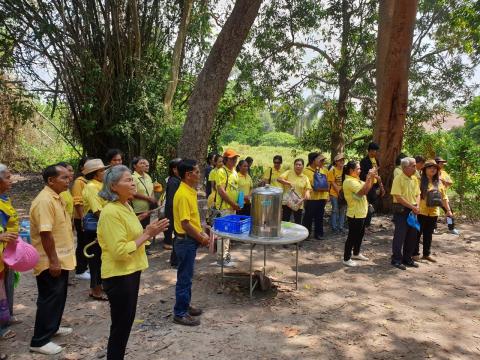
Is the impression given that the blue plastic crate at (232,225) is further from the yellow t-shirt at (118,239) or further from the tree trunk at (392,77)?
the tree trunk at (392,77)

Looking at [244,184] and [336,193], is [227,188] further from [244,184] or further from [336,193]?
[336,193]

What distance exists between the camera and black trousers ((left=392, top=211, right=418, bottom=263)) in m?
6.27

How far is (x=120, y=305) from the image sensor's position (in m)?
2.98

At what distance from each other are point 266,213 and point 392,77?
5.85 meters

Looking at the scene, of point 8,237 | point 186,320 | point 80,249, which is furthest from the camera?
point 80,249

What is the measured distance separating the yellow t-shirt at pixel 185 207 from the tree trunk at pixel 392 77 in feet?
21.8

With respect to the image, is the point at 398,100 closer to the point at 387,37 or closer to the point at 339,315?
the point at 387,37

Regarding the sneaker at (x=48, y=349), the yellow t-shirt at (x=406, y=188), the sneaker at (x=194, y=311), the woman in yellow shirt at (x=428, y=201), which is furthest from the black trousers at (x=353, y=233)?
the sneaker at (x=48, y=349)

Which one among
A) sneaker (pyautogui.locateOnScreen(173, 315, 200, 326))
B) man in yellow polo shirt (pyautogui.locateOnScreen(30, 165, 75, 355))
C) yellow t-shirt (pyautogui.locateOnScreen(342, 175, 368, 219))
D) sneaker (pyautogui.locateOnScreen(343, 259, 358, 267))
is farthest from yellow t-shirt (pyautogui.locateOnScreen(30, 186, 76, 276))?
sneaker (pyautogui.locateOnScreen(343, 259, 358, 267))

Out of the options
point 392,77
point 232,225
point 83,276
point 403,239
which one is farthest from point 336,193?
point 83,276

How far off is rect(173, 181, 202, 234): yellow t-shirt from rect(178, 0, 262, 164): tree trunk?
13.2ft

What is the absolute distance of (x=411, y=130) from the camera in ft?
42.4

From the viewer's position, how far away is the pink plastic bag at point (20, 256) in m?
3.34

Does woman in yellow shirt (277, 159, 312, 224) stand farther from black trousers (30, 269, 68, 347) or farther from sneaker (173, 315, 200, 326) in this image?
black trousers (30, 269, 68, 347)
